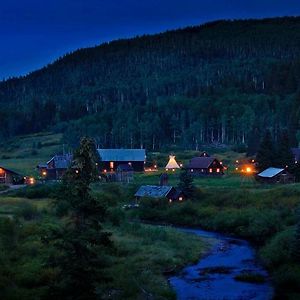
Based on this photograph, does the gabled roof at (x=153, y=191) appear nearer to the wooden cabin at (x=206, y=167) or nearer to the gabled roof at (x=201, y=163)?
the wooden cabin at (x=206, y=167)

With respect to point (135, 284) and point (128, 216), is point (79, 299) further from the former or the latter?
point (128, 216)

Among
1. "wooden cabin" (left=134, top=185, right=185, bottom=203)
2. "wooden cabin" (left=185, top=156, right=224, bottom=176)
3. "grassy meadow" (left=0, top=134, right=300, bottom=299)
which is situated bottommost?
"grassy meadow" (left=0, top=134, right=300, bottom=299)

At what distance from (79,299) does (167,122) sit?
5700 inches

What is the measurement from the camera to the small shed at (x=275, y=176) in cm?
9350

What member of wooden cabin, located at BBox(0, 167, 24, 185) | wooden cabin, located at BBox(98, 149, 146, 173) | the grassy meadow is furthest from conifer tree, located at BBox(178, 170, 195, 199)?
wooden cabin, located at BBox(0, 167, 24, 185)

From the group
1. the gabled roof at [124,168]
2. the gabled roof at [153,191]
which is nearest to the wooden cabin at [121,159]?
the gabled roof at [124,168]

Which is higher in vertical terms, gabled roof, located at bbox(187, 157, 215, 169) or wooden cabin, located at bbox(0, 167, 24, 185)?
gabled roof, located at bbox(187, 157, 215, 169)

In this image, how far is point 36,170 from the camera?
131875 millimetres

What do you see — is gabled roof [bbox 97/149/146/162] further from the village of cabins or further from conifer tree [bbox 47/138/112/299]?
conifer tree [bbox 47/138/112/299]

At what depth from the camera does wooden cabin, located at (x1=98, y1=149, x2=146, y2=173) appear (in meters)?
124

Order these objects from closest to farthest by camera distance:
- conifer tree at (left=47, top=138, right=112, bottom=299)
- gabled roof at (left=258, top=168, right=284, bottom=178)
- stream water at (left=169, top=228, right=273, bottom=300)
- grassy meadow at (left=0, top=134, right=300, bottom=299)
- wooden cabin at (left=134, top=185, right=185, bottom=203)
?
conifer tree at (left=47, top=138, right=112, bottom=299), stream water at (left=169, top=228, right=273, bottom=300), grassy meadow at (left=0, top=134, right=300, bottom=299), wooden cabin at (left=134, top=185, right=185, bottom=203), gabled roof at (left=258, top=168, right=284, bottom=178)

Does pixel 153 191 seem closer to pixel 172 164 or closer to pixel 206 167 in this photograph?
pixel 206 167

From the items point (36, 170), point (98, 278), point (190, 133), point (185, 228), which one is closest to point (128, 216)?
point (185, 228)

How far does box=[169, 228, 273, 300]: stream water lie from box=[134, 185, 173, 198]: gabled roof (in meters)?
23.6
